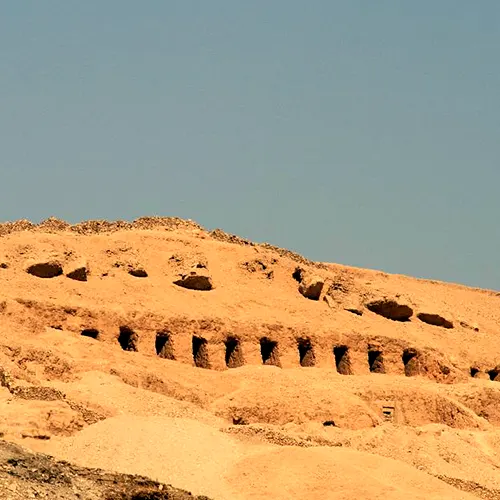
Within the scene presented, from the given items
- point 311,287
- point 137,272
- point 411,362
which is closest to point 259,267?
point 311,287

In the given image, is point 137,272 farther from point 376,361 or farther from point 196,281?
point 376,361

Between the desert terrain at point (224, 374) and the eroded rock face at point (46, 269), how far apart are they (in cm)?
5

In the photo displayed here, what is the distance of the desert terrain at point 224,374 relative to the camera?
95.7 ft

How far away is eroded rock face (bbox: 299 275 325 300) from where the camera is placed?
48938 mm

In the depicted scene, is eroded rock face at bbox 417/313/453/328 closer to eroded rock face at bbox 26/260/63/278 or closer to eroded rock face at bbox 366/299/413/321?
eroded rock face at bbox 366/299/413/321

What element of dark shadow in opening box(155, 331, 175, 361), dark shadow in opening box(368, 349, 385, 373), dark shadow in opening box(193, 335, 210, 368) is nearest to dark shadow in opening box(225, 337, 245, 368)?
dark shadow in opening box(193, 335, 210, 368)

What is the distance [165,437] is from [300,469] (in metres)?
3.24

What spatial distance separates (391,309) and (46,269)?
1280 centimetres

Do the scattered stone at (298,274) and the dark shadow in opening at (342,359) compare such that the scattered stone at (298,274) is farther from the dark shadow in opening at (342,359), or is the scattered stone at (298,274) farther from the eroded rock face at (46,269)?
the eroded rock face at (46,269)

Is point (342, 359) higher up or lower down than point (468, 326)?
lower down

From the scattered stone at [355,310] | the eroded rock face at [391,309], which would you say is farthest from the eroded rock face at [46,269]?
the eroded rock face at [391,309]

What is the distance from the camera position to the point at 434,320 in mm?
53156

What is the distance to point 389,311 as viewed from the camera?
51062mm

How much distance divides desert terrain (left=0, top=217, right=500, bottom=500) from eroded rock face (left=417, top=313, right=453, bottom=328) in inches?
2.3
